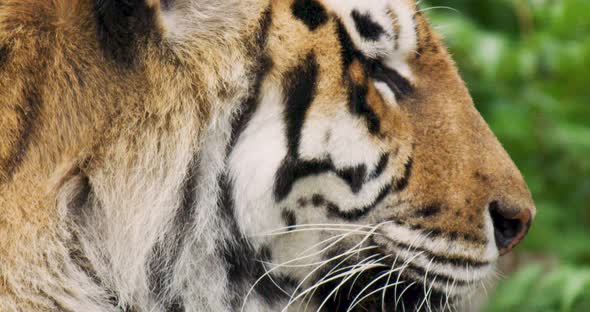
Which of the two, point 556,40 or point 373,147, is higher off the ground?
point 373,147

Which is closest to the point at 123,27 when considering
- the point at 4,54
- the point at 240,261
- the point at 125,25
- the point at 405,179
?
the point at 125,25

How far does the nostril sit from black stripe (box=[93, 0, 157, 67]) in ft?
3.24

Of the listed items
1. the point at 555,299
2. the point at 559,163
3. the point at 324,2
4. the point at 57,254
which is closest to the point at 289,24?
the point at 324,2

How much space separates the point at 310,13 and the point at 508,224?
77 cm

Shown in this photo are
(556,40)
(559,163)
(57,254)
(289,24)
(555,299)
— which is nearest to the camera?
(57,254)

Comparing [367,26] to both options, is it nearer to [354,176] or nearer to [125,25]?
[354,176]

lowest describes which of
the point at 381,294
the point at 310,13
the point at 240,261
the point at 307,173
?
the point at 381,294

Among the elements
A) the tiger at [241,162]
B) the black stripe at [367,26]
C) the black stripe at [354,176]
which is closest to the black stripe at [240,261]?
the tiger at [241,162]

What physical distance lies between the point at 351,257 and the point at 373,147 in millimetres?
299

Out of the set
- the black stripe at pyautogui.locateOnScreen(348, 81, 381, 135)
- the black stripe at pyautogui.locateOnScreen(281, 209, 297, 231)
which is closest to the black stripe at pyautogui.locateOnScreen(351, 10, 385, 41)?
the black stripe at pyautogui.locateOnScreen(348, 81, 381, 135)

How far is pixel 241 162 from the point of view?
2.11 m

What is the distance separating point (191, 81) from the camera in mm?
2039

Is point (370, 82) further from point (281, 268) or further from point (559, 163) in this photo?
point (559, 163)

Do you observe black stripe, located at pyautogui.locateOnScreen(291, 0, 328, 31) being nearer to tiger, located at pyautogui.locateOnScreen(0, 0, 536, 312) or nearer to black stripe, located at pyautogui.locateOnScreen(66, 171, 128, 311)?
tiger, located at pyautogui.locateOnScreen(0, 0, 536, 312)
